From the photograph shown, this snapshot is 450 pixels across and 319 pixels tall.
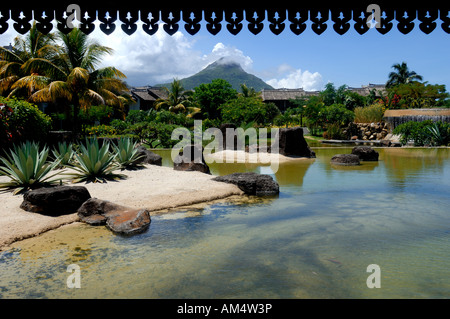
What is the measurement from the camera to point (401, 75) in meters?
52.9

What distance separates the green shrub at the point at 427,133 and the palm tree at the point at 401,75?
31990 mm

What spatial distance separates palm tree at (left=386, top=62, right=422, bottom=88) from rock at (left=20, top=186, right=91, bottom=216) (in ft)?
173

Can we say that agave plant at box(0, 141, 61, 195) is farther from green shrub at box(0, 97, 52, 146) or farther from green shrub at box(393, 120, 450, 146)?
green shrub at box(393, 120, 450, 146)

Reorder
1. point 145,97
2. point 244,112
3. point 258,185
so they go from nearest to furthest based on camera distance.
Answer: point 258,185 → point 244,112 → point 145,97

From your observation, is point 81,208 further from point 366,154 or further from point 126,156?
point 366,154

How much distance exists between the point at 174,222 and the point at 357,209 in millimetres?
3521

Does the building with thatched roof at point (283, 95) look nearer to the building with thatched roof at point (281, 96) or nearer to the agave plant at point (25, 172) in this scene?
the building with thatched roof at point (281, 96)

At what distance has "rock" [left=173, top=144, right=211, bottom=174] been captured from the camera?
11.7 metres

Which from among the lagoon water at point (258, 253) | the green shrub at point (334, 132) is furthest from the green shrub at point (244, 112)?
the lagoon water at point (258, 253)

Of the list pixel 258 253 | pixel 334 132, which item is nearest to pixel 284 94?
pixel 334 132

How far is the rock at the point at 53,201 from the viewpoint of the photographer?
265 inches

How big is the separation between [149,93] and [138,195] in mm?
38490

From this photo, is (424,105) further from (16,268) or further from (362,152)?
(16,268)
